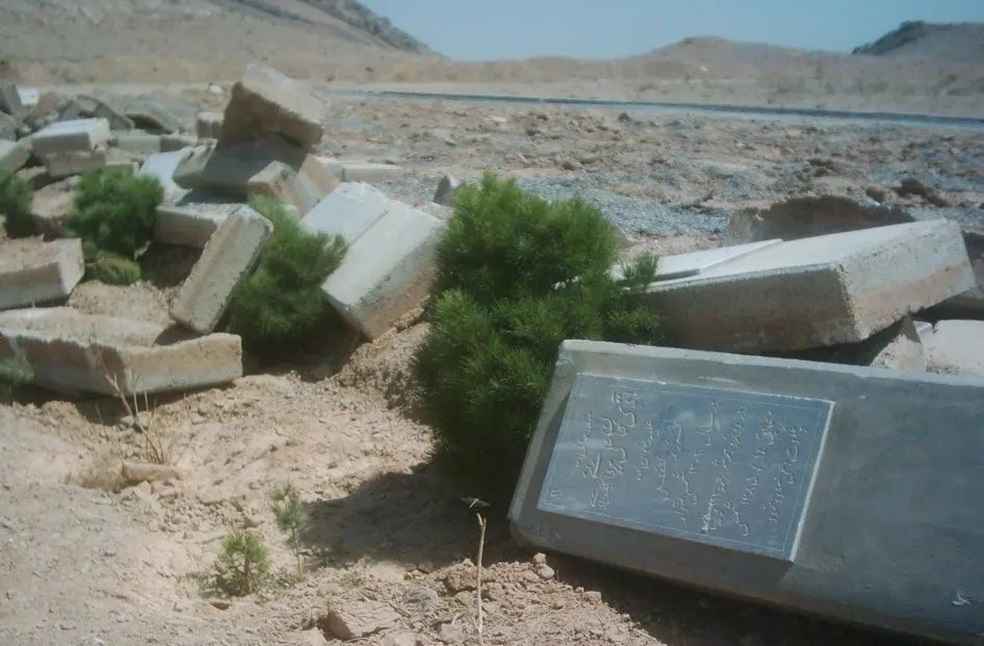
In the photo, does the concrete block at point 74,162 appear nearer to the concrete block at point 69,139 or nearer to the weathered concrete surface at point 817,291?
the concrete block at point 69,139

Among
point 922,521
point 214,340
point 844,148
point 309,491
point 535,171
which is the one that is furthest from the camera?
point 844,148

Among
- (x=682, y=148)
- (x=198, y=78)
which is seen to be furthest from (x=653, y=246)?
(x=198, y=78)

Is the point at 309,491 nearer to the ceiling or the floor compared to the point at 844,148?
nearer to the floor

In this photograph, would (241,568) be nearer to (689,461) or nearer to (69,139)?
(689,461)

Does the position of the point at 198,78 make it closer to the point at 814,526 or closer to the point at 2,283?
the point at 2,283

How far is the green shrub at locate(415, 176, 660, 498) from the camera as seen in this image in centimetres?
568

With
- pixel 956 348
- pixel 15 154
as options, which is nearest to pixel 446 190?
pixel 956 348

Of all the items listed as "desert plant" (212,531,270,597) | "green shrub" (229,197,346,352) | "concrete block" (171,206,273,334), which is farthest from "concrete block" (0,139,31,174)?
"desert plant" (212,531,270,597)

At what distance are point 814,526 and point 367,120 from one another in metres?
17.7

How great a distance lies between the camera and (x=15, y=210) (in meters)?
11.9

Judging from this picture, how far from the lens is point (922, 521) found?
4016 mm

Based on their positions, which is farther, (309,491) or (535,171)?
(535,171)

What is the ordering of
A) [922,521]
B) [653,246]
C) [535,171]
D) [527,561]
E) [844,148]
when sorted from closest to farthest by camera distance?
[922,521] < [527,561] < [653,246] < [535,171] < [844,148]

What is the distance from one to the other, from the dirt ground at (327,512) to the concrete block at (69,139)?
10.9ft
